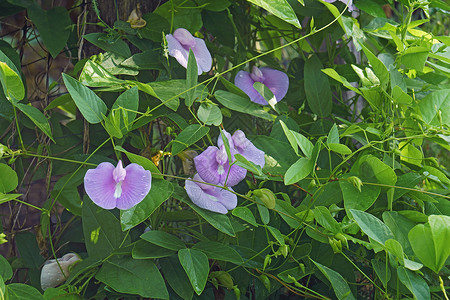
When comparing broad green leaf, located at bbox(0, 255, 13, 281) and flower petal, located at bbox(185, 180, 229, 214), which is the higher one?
flower petal, located at bbox(185, 180, 229, 214)

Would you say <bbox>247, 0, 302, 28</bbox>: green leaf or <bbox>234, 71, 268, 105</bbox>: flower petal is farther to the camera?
<bbox>234, 71, 268, 105</bbox>: flower petal

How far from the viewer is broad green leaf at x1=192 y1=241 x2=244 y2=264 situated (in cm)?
82

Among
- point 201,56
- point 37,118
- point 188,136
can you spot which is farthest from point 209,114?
point 37,118

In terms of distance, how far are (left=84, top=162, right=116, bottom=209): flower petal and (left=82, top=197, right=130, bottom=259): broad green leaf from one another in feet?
0.45

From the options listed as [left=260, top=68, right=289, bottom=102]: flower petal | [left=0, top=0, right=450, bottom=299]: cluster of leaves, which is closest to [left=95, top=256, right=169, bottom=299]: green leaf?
[left=0, top=0, right=450, bottom=299]: cluster of leaves

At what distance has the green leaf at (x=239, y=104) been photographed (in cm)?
92

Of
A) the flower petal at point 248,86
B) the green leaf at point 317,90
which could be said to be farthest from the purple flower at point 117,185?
the green leaf at point 317,90

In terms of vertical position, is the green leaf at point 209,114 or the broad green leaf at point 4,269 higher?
the green leaf at point 209,114

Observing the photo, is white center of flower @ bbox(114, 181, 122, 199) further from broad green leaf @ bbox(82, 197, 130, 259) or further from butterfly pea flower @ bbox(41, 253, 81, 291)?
butterfly pea flower @ bbox(41, 253, 81, 291)

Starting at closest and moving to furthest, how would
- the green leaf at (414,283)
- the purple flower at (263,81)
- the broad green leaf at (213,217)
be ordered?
the green leaf at (414,283)
the broad green leaf at (213,217)
the purple flower at (263,81)

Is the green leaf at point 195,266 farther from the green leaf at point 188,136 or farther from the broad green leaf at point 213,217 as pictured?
the green leaf at point 188,136

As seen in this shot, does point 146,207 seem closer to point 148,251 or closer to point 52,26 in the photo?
point 148,251

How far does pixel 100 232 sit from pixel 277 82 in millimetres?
472

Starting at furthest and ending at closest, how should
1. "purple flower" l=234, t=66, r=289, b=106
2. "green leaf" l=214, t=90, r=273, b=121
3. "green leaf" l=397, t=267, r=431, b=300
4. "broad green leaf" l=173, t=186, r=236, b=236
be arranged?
"purple flower" l=234, t=66, r=289, b=106
"green leaf" l=214, t=90, r=273, b=121
"broad green leaf" l=173, t=186, r=236, b=236
"green leaf" l=397, t=267, r=431, b=300
